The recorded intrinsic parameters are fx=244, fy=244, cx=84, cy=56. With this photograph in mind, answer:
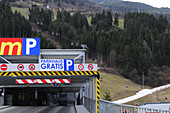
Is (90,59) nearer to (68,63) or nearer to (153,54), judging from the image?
(153,54)

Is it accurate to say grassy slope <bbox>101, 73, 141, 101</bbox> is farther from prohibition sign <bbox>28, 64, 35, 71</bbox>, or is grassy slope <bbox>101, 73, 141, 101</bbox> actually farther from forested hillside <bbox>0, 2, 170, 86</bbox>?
prohibition sign <bbox>28, 64, 35, 71</bbox>

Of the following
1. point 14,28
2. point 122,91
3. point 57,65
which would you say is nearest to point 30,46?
point 57,65

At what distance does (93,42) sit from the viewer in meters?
154

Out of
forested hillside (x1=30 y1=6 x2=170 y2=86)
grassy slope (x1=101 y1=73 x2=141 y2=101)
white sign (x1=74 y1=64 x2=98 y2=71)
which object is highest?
white sign (x1=74 y1=64 x2=98 y2=71)

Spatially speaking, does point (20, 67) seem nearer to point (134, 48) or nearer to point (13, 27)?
point (134, 48)

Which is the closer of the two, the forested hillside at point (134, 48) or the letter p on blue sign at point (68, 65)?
the letter p on blue sign at point (68, 65)

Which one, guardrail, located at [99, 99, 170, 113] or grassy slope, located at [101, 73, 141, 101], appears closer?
guardrail, located at [99, 99, 170, 113]

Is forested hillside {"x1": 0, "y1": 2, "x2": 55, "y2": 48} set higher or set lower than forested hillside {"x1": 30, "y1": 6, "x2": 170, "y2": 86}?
higher

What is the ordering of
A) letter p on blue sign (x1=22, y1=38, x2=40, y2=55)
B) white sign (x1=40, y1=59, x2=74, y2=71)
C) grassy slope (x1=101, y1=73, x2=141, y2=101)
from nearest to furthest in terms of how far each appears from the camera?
white sign (x1=40, y1=59, x2=74, y2=71) < letter p on blue sign (x1=22, y1=38, x2=40, y2=55) < grassy slope (x1=101, y1=73, x2=141, y2=101)

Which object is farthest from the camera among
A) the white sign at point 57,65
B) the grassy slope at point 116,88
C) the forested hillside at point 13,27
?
the forested hillside at point 13,27

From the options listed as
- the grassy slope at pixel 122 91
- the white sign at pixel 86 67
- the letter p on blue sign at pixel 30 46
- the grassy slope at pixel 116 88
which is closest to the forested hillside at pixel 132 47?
the grassy slope at pixel 122 91

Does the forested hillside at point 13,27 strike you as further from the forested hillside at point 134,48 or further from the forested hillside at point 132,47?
the forested hillside at point 134,48

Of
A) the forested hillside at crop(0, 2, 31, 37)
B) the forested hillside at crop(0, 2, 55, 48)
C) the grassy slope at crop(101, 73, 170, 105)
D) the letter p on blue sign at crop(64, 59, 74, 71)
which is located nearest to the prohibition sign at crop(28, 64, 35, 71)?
the letter p on blue sign at crop(64, 59, 74, 71)

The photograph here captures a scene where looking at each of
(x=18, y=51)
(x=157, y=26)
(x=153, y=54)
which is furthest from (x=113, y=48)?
(x=18, y=51)
